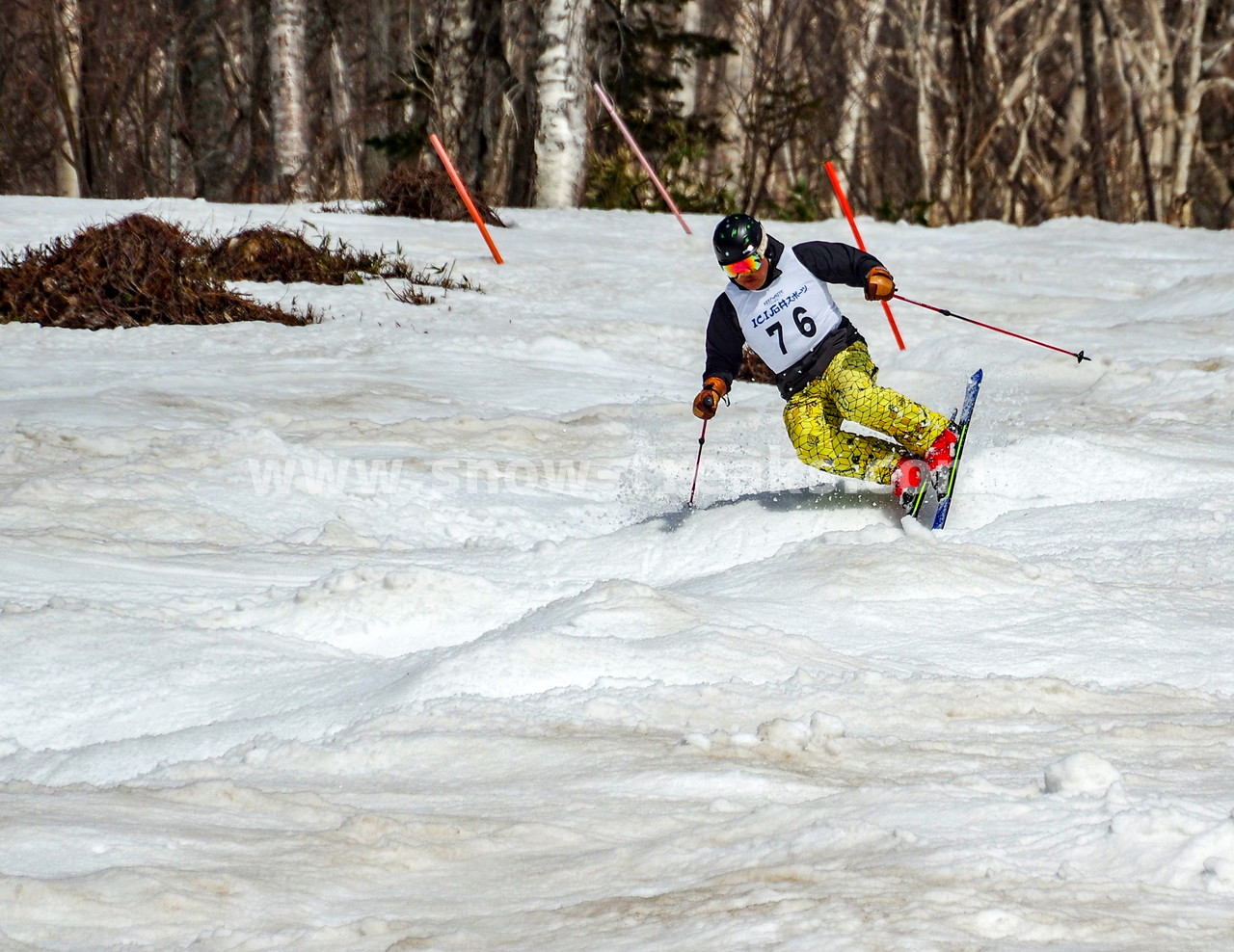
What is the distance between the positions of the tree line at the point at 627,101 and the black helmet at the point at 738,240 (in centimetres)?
878

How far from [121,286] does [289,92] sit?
619 cm

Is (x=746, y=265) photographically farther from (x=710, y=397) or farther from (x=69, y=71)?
(x=69, y=71)

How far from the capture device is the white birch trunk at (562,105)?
14.1 meters

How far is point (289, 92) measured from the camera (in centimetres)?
1527

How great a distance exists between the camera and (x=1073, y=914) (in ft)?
7.09

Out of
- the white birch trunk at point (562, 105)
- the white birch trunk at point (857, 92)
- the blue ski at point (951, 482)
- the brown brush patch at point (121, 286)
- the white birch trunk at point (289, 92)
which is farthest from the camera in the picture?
the white birch trunk at point (857, 92)

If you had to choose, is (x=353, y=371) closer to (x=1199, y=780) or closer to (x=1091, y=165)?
(x=1199, y=780)

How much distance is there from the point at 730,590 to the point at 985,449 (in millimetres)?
2219

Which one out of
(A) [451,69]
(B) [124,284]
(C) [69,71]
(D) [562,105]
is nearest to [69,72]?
(C) [69,71]

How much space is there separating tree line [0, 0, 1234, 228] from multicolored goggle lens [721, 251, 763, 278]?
8.83 meters

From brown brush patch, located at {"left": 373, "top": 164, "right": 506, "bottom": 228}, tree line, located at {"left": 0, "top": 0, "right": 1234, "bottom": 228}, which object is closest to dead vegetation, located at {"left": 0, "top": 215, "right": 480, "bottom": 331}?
brown brush patch, located at {"left": 373, "top": 164, "right": 506, "bottom": 228}

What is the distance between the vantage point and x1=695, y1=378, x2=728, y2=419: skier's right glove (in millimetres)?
6035

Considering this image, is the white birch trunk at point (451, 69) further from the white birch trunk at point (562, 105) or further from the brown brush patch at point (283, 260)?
the brown brush patch at point (283, 260)

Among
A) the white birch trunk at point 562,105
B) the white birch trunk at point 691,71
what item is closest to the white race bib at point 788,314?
the white birch trunk at point 562,105
